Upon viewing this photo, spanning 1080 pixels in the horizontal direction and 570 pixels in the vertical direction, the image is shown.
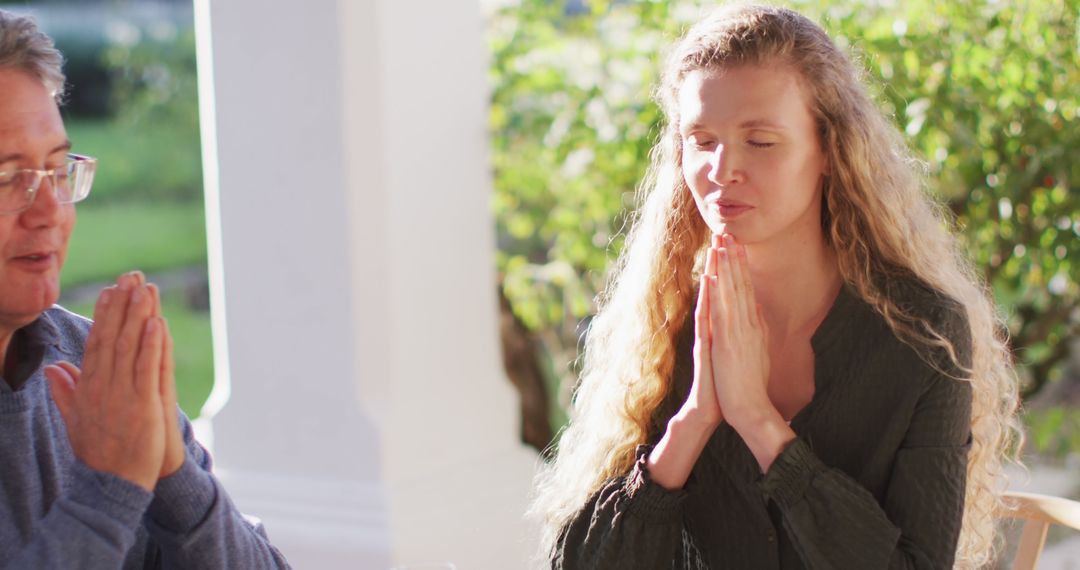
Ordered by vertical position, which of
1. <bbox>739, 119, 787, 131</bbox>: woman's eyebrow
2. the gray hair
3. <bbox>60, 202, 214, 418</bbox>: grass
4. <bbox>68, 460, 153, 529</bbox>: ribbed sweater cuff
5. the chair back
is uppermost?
the gray hair

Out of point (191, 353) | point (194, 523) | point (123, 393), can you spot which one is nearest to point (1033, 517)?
point (194, 523)

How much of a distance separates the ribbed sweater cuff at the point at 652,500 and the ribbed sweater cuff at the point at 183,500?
51 centimetres

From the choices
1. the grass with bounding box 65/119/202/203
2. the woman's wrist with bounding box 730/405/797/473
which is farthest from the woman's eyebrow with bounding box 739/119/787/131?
the grass with bounding box 65/119/202/203

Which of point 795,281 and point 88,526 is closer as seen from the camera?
point 88,526

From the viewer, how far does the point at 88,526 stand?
1.20 meters

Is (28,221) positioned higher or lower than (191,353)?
higher

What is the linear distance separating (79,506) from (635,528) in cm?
66

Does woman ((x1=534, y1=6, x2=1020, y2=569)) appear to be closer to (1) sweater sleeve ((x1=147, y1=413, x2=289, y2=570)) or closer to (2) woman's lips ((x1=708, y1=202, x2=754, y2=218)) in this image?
(2) woman's lips ((x1=708, y1=202, x2=754, y2=218))

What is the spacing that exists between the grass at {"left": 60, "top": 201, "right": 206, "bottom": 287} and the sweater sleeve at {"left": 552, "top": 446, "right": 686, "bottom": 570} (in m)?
7.60

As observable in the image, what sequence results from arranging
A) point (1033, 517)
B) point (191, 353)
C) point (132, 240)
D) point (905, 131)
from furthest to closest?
point (132, 240) → point (191, 353) → point (905, 131) → point (1033, 517)

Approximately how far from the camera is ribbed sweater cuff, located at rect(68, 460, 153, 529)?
121cm

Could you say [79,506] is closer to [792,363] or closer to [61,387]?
[61,387]

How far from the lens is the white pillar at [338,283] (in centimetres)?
242

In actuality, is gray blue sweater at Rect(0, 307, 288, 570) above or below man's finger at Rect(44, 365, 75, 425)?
below
